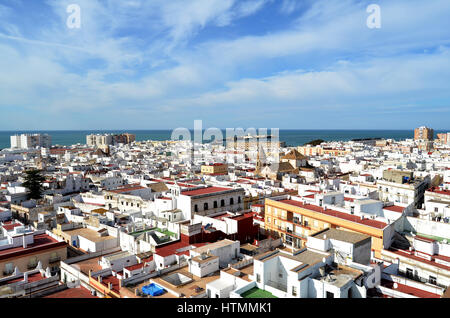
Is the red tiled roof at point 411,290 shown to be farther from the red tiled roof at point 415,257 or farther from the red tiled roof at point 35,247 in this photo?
the red tiled roof at point 35,247

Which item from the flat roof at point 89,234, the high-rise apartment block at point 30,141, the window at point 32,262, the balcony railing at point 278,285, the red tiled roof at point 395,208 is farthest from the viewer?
the high-rise apartment block at point 30,141

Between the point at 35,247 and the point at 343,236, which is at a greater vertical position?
the point at 343,236

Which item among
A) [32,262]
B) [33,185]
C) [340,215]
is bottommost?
[32,262]

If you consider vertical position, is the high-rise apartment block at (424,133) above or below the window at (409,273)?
above

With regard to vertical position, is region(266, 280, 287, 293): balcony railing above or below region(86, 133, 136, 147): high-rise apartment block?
below

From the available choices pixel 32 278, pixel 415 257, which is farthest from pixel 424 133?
pixel 32 278

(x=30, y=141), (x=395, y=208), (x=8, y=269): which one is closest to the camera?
(x=8, y=269)

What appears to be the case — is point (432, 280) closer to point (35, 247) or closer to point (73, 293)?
point (73, 293)

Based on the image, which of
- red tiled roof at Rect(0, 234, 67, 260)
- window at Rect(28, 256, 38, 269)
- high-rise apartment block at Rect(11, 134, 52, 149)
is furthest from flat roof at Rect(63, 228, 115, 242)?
high-rise apartment block at Rect(11, 134, 52, 149)

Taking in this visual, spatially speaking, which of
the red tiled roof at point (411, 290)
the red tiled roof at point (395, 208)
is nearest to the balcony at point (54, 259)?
the red tiled roof at point (411, 290)

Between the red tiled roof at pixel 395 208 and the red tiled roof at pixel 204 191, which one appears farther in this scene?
the red tiled roof at pixel 204 191

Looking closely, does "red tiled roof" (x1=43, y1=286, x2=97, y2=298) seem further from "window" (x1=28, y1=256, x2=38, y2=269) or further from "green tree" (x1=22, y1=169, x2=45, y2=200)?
"green tree" (x1=22, y1=169, x2=45, y2=200)

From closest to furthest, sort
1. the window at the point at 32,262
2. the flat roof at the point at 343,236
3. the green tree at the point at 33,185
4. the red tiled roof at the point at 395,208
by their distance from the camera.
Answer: the flat roof at the point at 343,236 < the window at the point at 32,262 < the red tiled roof at the point at 395,208 < the green tree at the point at 33,185

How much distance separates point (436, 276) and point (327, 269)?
7071mm
